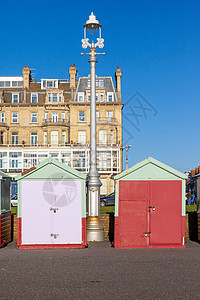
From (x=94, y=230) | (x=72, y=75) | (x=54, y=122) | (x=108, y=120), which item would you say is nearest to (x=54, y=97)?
(x=54, y=122)

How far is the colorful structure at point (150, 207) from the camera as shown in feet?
42.8

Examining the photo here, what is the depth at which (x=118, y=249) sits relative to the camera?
1280 cm

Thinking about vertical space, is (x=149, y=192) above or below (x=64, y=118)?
below

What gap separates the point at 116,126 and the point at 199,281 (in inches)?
2144

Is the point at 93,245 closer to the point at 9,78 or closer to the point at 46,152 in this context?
the point at 46,152

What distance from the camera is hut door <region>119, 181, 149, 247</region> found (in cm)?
1306

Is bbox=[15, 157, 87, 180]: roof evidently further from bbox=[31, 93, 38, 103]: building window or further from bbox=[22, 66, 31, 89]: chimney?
bbox=[22, 66, 31, 89]: chimney

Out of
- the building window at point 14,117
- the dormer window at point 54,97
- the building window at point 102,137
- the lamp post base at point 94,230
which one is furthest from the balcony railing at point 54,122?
the lamp post base at point 94,230

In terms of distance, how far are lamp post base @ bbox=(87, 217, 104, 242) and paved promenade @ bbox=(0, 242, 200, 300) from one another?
1582mm

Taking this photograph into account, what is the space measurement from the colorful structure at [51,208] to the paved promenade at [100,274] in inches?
18.7

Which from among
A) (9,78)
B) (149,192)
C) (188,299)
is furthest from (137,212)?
(9,78)

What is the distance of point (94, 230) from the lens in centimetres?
1435

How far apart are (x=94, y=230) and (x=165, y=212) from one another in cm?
246

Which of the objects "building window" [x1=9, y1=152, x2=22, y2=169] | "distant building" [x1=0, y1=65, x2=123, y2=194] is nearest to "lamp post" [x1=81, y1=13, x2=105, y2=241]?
"distant building" [x1=0, y1=65, x2=123, y2=194]
